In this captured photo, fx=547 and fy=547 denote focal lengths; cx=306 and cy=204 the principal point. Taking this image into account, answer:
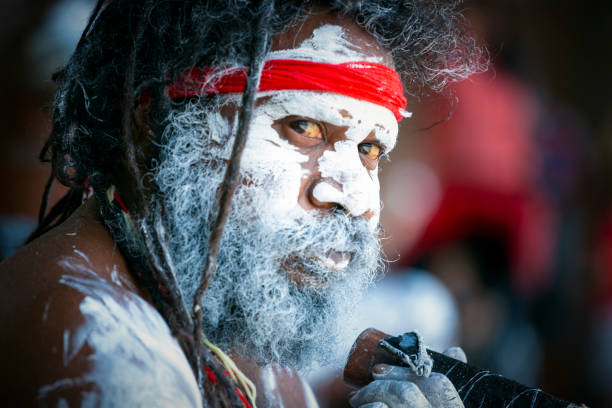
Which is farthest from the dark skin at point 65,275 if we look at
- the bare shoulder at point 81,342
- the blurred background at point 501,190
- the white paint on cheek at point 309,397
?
the blurred background at point 501,190

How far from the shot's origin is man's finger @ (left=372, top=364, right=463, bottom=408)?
5.35 ft

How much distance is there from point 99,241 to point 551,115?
22.5ft

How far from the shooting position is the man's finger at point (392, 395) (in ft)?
5.20

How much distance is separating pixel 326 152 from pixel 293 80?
0.24 m

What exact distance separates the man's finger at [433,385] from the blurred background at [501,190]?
229 centimetres

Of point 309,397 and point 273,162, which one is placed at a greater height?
point 273,162

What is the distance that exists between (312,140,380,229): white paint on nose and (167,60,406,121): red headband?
0.17 meters

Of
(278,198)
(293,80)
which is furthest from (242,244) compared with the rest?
(293,80)

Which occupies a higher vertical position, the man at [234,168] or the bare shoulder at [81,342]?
the man at [234,168]

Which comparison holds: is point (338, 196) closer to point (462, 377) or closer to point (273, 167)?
point (273, 167)

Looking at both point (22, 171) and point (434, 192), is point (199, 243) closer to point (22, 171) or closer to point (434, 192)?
point (22, 171)

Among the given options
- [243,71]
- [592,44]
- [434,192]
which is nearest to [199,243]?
[243,71]

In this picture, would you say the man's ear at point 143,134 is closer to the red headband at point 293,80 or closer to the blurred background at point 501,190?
the red headband at point 293,80

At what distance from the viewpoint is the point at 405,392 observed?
62.9 inches
